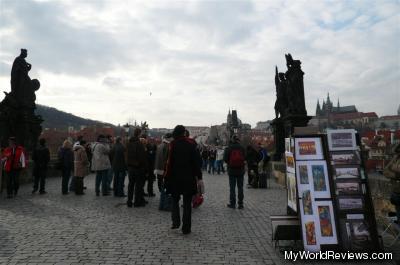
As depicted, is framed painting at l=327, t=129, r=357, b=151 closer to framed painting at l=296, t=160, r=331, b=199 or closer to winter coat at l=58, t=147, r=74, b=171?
framed painting at l=296, t=160, r=331, b=199

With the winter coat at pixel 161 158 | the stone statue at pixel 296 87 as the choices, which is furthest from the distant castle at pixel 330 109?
the winter coat at pixel 161 158

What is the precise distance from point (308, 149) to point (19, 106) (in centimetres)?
1405

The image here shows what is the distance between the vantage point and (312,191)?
5645mm

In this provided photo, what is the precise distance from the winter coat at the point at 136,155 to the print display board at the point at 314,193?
5202mm

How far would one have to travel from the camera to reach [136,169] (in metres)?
10.0

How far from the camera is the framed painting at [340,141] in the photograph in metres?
5.78

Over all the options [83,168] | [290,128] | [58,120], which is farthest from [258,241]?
[58,120]

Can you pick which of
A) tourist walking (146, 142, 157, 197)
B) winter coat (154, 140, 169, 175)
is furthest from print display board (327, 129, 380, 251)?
tourist walking (146, 142, 157, 197)

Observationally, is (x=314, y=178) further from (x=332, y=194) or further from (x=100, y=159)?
(x=100, y=159)

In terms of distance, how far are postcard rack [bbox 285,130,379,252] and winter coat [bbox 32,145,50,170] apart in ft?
30.2

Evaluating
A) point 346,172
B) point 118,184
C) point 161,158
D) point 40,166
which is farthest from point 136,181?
point 346,172

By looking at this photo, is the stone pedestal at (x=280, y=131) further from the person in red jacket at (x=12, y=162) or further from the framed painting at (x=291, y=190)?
the person in red jacket at (x=12, y=162)

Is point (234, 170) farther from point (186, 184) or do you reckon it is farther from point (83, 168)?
point (83, 168)

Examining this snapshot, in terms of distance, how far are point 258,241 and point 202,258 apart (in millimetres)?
1400
